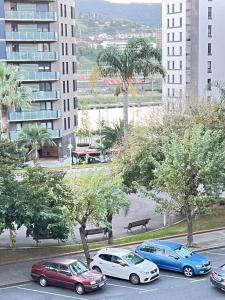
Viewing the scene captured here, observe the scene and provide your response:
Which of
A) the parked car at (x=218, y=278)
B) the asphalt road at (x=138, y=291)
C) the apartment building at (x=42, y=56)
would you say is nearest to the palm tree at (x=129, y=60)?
the apartment building at (x=42, y=56)

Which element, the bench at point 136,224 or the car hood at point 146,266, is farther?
the bench at point 136,224

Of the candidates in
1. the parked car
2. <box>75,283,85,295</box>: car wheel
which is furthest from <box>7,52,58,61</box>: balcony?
the parked car

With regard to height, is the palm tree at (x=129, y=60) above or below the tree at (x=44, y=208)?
above

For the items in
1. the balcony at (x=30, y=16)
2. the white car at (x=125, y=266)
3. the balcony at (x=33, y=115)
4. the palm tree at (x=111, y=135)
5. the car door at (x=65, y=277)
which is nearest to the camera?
the car door at (x=65, y=277)

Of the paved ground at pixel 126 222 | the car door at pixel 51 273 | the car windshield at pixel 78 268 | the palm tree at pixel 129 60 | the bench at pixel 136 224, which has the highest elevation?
the palm tree at pixel 129 60

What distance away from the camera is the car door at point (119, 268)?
26109mm

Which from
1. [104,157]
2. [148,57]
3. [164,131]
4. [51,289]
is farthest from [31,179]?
[104,157]

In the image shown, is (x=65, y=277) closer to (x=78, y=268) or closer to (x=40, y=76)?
(x=78, y=268)

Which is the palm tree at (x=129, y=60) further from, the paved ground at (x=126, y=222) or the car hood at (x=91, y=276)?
the car hood at (x=91, y=276)

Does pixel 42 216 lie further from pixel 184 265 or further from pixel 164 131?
pixel 164 131

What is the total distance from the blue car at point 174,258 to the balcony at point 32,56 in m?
41.7

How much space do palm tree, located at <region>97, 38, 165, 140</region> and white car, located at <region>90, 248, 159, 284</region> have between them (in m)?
22.4

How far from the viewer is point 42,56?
218 ft

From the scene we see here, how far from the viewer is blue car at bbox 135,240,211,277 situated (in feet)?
87.9
